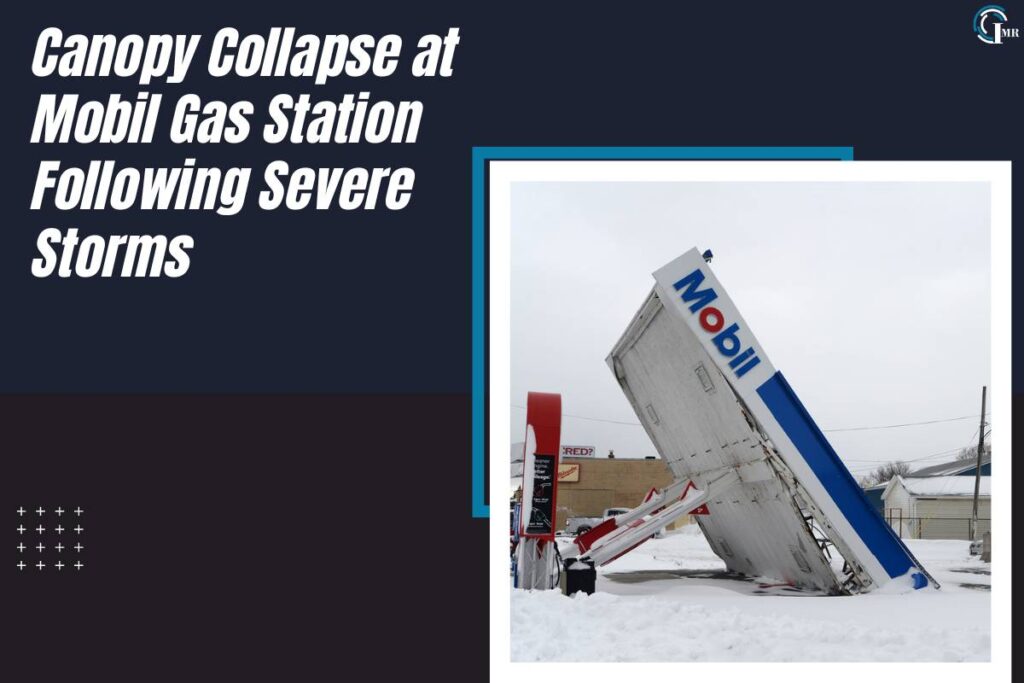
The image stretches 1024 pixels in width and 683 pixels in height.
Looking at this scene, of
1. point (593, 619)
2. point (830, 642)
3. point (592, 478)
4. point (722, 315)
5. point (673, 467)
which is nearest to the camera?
point (830, 642)

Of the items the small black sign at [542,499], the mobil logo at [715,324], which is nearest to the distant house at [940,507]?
the mobil logo at [715,324]

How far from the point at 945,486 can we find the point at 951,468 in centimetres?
606

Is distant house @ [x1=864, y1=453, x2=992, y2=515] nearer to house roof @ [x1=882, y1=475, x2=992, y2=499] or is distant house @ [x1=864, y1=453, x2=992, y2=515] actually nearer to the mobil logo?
house roof @ [x1=882, y1=475, x2=992, y2=499]

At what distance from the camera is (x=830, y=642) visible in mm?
7867

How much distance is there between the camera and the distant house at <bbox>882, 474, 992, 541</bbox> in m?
34.8

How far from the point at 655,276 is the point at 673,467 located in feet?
15.4

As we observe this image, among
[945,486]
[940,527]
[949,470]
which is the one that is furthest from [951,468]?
[940,527]

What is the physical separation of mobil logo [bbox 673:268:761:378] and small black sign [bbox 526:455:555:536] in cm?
230

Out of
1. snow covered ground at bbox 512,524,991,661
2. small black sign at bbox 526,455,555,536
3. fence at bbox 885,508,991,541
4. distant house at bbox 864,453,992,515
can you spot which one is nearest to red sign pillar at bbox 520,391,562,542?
small black sign at bbox 526,455,555,536

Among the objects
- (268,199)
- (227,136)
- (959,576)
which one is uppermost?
(227,136)

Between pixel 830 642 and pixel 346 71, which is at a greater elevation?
pixel 346 71

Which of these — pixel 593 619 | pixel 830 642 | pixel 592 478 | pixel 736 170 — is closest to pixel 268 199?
pixel 736 170

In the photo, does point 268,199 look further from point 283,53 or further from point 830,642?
point 830,642

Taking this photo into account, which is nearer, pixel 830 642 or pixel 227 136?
pixel 227 136
